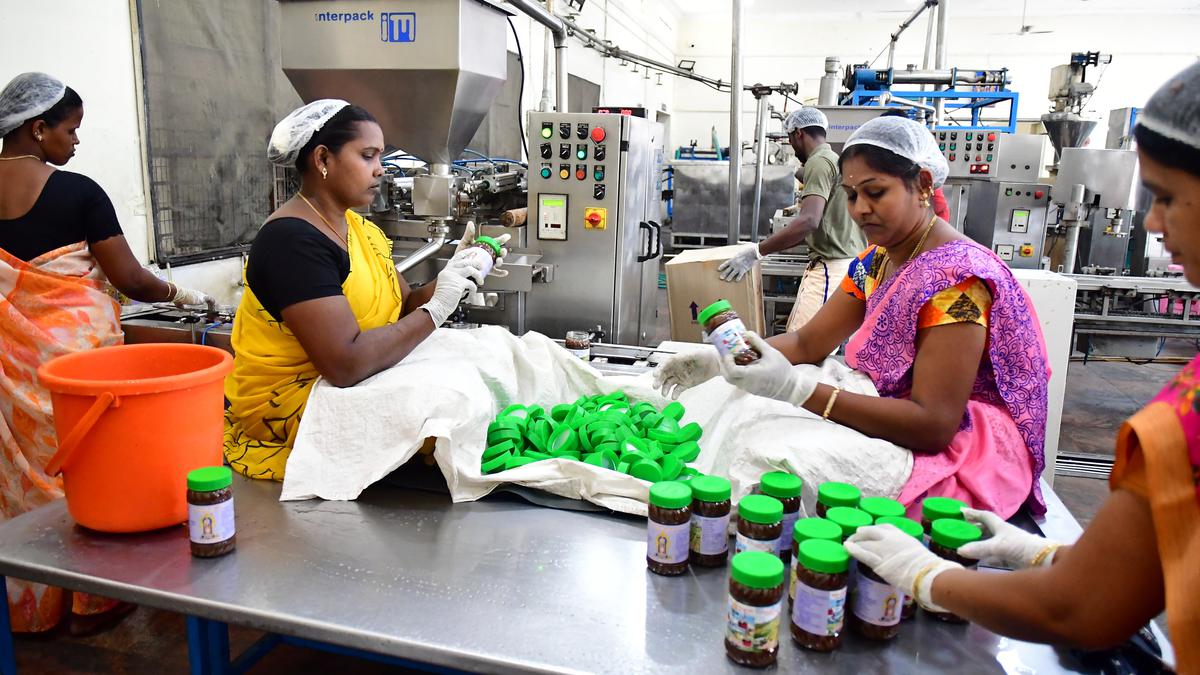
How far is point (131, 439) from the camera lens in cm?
126

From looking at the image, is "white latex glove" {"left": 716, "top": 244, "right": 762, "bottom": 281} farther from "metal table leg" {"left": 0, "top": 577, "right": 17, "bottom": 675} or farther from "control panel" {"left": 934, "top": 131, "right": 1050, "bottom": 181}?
"metal table leg" {"left": 0, "top": 577, "right": 17, "bottom": 675}

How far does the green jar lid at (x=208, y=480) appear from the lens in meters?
1.23

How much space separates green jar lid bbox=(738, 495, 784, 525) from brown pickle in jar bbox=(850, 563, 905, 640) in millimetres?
134

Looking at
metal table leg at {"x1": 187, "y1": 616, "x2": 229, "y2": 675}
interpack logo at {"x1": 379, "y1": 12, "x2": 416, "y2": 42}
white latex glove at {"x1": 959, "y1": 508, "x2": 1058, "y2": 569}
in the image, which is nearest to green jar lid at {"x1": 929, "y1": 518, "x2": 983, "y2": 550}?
white latex glove at {"x1": 959, "y1": 508, "x2": 1058, "y2": 569}

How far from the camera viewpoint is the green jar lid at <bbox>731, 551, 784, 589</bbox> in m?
0.98

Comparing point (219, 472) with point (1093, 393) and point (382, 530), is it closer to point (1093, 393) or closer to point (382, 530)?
point (382, 530)

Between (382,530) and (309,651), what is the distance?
101 cm

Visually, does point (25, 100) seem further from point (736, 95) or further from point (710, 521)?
point (736, 95)

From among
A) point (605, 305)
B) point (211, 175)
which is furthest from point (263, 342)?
point (211, 175)

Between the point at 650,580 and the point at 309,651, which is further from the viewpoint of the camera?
the point at 309,651

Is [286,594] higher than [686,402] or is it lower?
lower

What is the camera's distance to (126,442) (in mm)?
1258

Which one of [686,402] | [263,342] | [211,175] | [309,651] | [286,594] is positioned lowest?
[309,651]

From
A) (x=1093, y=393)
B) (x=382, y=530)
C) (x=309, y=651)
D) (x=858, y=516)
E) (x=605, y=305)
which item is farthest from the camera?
(x=1093, y=393)
